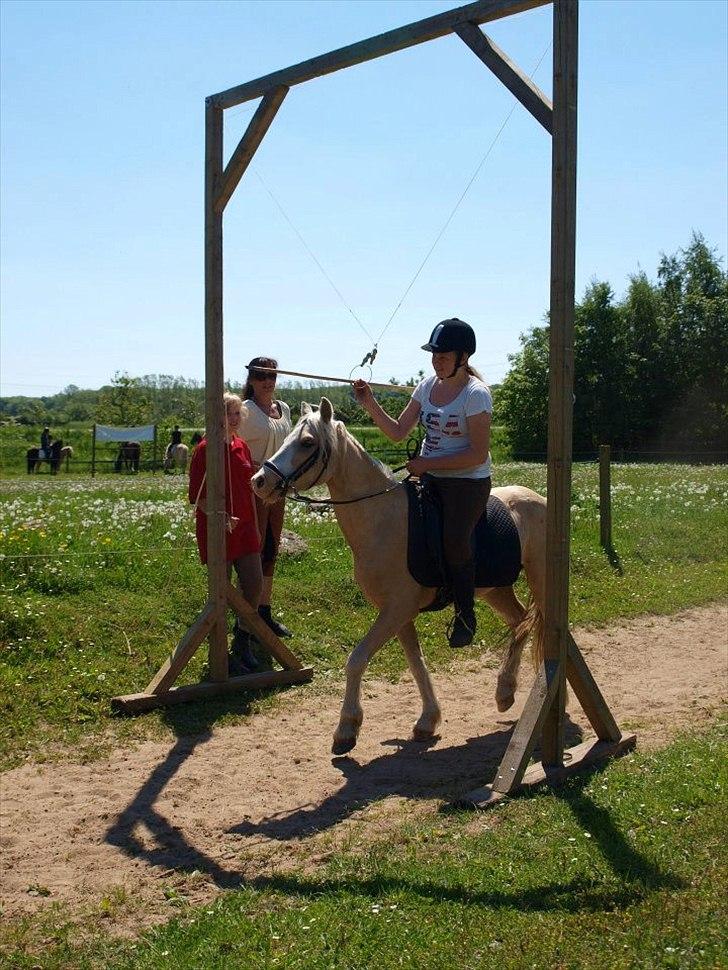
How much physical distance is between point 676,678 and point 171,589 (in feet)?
15.9

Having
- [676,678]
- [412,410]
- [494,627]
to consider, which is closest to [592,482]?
[494,627]

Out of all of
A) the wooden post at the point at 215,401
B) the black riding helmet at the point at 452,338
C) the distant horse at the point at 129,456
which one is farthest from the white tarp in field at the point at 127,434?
the black riding helmet at the point at 452,338

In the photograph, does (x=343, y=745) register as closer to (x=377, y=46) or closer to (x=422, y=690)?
(x=422, y=690)

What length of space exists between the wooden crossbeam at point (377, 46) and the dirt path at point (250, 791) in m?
4.73

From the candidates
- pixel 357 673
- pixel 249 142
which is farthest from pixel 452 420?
pixel 249 142

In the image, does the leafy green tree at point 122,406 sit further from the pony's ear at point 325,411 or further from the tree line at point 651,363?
the pony's ear at point 325,411

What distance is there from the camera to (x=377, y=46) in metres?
6.85

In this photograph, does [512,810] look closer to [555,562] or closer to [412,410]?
[555,562]

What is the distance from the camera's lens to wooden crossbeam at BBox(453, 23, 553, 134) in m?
5.88

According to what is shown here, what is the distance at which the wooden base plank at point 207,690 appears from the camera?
24.9 feet

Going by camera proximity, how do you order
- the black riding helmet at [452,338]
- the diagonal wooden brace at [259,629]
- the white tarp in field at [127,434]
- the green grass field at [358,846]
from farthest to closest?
the white tarp in field at [127,434], the diagonal wooden brace at [259,629], the black riding helmet at [452,338], the green grass field at [358,846]

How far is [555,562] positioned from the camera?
5.97 meters

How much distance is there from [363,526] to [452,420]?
1.00 meters

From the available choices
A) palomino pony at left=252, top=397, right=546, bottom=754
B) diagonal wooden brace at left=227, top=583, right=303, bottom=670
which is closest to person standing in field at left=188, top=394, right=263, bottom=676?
diagonal wooden brace at left=227, top=583, right=303, bottom=670
